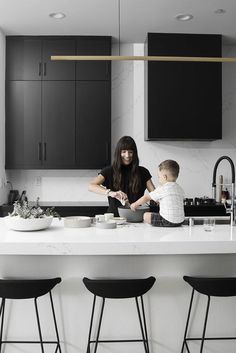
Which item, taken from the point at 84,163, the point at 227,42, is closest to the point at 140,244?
the point at 84,163

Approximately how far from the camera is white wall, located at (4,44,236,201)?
16.3ft

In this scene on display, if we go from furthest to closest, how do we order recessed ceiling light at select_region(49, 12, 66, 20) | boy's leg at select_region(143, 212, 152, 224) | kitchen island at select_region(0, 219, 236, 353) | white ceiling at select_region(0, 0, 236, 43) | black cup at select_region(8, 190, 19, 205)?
black cup at select_region(8, 190, 19, 205), recessed ceiling light at select_region(49, 12, 66, 20), white ceiling at select_region(0, 0, 236, 43), boy's leg at select_region(143, 212, 152, 224), kitchen island at select_region(0, 219, 236, 353)

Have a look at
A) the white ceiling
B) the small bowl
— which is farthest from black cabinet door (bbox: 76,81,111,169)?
the small bowl

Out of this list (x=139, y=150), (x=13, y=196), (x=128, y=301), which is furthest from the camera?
(x=139, y=150)

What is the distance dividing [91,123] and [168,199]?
239cm

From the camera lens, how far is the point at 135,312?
2.41 meters

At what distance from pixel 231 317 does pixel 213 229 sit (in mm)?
533

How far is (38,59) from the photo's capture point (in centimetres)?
468

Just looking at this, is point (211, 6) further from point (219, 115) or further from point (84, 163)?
point (84, 163)

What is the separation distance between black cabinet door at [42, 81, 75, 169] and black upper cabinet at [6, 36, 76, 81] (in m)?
0.12

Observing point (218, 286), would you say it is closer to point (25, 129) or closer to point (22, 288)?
point (22, 288)

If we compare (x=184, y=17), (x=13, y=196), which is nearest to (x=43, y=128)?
(x=13, y=196)

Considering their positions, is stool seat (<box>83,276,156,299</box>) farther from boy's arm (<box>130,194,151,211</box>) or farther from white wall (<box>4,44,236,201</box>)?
white wall (<box>4,44,236,201</box>)

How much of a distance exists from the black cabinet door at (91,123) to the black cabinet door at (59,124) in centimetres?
7
